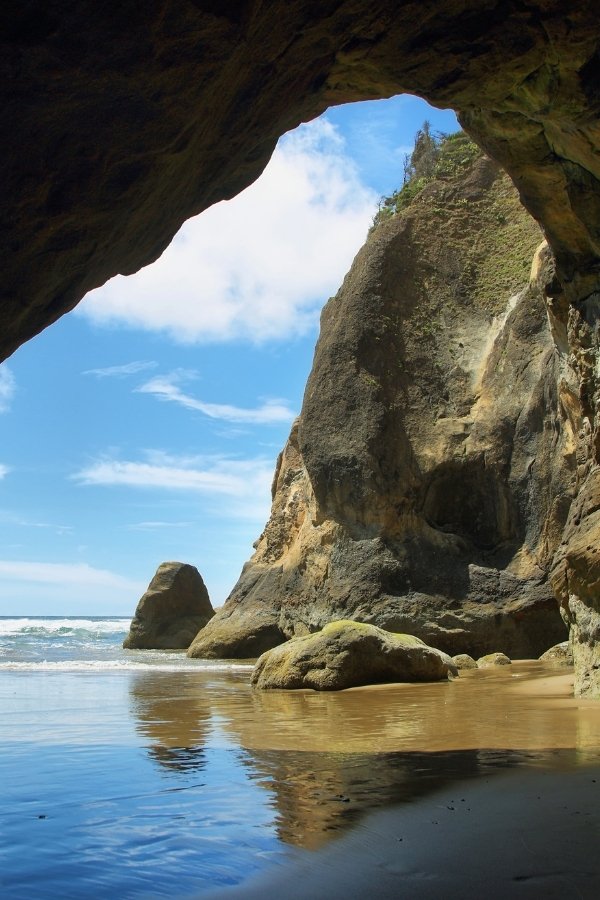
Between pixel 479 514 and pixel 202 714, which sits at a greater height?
pixel 479 514

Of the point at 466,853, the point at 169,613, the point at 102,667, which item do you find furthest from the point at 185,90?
the point at 169,613

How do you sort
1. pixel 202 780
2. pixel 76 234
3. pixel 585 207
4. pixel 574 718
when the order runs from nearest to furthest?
1. pixel 76 234
2. pixel 202 780
3. pixel 574 718
4. pixel 585 207

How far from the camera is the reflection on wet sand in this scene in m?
4.25

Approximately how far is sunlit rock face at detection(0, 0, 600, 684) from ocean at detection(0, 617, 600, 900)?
2460 millimetres

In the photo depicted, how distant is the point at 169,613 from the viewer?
97.5 feet

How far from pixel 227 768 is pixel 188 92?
12.6ft

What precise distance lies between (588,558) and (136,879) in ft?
19.4

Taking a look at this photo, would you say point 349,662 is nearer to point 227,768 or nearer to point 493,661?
point 493,661

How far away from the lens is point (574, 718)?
6691 millimetres

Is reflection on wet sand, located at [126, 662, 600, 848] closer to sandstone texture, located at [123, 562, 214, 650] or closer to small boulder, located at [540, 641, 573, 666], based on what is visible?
small boulder, located at [540, 641, 573, 666]

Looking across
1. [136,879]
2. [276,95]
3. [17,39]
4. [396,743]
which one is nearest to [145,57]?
[17,39]

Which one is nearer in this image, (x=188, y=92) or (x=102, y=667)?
(x=188, y=92)

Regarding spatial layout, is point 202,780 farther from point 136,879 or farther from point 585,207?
point 585,207

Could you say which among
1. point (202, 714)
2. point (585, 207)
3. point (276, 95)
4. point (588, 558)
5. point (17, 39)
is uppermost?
point (585, 207)
